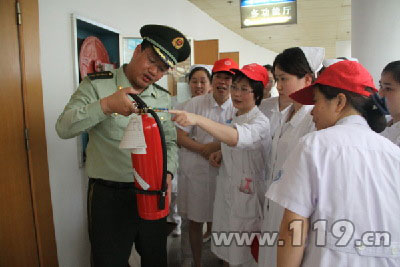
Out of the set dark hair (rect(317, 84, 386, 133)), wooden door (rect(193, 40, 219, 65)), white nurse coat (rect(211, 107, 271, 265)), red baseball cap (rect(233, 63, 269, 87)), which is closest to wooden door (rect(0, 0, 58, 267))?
white nurse coat (rect(211, 107, 271, 265))

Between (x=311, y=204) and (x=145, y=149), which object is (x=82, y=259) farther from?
(x=311, y=204)

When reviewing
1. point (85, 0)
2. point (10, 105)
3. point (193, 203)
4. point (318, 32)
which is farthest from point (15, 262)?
point (318, 32)

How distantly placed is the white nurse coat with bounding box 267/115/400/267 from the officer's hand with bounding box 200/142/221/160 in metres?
1.22

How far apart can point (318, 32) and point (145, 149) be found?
781 cm

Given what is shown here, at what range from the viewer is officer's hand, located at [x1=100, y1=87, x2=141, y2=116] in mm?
1131

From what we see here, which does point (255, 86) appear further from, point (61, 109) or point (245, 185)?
point (61, 109)

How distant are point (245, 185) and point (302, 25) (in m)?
6.29

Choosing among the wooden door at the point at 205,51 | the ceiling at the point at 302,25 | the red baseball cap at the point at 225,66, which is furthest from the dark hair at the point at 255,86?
the ceiling at the point at 302,25

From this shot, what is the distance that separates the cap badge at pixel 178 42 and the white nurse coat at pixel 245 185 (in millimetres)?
544

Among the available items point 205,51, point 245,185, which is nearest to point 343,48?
point 205,51

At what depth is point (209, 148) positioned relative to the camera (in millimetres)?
2102

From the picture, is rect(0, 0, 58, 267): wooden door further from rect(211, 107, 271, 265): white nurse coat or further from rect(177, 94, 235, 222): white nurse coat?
rect(211, 107, 271, 265): white nurse coat

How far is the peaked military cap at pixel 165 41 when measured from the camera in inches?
52.5

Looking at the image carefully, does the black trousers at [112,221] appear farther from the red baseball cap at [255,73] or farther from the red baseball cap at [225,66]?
the red baseball cap at [225,66]
